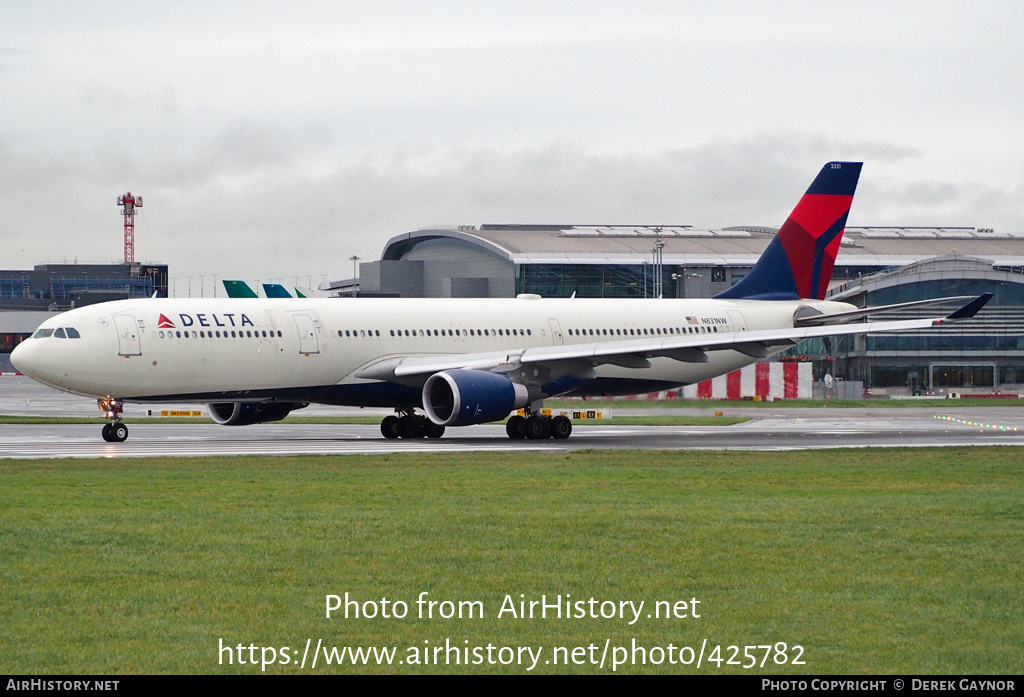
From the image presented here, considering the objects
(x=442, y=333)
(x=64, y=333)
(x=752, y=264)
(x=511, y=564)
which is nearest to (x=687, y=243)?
(x=752, y=264)

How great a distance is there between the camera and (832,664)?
364 inches

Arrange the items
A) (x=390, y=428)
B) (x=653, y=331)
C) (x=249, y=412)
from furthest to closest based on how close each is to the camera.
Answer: (x=653, y=331) < (x=390, y=428) < (x=249, y=412)

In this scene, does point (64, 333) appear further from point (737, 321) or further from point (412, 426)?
point (737, 321)

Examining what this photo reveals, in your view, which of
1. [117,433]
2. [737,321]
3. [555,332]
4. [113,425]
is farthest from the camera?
[737,321]

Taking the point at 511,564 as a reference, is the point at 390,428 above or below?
below

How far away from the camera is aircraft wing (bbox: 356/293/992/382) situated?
35.8 m

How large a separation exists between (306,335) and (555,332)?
820 cm

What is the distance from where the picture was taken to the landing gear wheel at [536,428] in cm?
3653

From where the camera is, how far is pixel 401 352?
123ft

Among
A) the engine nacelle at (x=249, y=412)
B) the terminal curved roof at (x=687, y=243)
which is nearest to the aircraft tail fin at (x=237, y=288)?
the engine nacelle at (x=249, y=412)

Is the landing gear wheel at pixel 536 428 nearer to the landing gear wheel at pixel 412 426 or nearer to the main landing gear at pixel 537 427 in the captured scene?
the main landing gear at pixel 537 427

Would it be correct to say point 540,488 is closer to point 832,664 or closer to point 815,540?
point 815,540

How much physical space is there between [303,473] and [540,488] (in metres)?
5.23

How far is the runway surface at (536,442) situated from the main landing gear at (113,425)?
308mm
